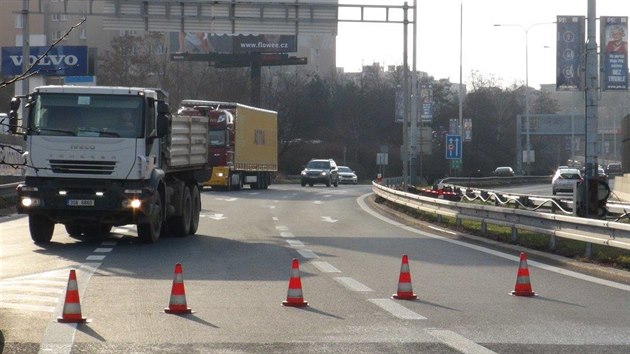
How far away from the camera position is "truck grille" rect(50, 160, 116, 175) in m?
20.7

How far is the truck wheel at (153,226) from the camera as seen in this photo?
21.3 metres

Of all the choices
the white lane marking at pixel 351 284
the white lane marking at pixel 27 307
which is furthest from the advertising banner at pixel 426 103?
the white lane marking at pixel 27 307

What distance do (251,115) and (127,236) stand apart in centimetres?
3274

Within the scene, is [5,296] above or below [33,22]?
below

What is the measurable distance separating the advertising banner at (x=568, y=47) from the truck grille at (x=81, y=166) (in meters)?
22.3

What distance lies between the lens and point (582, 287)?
1514cm

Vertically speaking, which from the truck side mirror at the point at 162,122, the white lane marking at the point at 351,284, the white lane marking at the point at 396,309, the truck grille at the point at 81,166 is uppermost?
the truck side mirror at the point at 162,122

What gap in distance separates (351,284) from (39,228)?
8.25m

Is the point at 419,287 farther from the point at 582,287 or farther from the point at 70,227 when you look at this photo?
the point at 70,227

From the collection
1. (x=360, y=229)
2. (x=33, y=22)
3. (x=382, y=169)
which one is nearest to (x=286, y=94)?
(x=382, y=169)

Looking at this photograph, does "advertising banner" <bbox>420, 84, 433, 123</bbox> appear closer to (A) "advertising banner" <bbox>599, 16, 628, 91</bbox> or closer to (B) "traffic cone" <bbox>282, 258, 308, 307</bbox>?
(A) "advertising banner" <bbox>599, 16, 628, 91</bbox>

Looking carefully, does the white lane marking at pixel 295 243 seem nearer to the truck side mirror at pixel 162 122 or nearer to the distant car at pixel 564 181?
the truck side mirror at pixel 162 122

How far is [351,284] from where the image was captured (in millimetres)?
15008

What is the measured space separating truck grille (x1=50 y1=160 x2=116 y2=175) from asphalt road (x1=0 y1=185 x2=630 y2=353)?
4.32 feet
